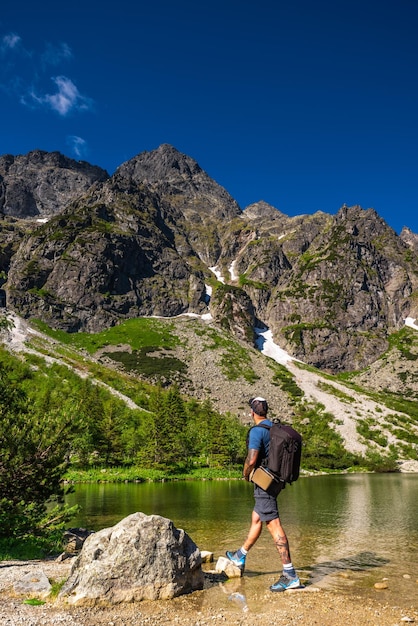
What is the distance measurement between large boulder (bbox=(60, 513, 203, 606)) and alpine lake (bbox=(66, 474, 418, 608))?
1.09m

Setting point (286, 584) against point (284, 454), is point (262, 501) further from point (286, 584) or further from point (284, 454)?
point (286, 584)

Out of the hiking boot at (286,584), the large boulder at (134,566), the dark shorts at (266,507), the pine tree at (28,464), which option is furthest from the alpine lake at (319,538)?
the pine tree at (28,464)

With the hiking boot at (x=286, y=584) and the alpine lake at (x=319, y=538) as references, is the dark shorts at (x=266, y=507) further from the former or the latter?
the alpine lake at (x=319, y=538)

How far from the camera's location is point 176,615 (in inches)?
317

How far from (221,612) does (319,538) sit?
12.3 metres

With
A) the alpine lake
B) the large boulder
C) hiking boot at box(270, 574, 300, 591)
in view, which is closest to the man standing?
hiking boot at box(270, 574, 300, 591)

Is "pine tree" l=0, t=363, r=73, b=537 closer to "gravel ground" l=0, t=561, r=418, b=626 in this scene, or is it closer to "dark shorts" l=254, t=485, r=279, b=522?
"gravel ground" l=0, t=561, r=418, b=626

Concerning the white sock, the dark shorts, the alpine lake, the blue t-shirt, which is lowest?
the alpine lake

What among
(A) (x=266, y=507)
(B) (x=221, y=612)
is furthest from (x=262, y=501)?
(B) (x=221, y=612)

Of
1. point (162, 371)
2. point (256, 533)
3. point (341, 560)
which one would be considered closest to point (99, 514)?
point (341, 560)

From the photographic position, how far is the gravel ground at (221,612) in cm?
752

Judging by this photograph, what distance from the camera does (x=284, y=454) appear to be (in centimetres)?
1022

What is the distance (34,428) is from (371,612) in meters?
11.5

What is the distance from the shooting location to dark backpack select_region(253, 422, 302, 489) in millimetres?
10180
